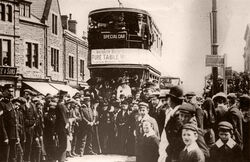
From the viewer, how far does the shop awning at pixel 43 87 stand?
1395 centimetres

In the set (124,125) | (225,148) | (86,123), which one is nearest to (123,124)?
(124,125)

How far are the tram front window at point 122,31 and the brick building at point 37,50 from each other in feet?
16.9

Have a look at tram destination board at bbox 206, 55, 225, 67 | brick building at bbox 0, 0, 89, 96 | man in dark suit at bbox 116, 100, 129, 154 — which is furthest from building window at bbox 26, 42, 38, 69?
tram destination board at bbox 206, 55, 225, 67

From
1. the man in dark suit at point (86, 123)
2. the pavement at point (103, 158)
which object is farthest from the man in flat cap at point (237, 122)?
the man in dark suit at point (86, 123)

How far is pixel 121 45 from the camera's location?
30.9ft

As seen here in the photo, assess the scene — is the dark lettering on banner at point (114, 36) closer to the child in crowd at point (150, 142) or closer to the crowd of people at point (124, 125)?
the crowd of people at point (124, 125)

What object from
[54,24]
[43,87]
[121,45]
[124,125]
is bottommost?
[124,125]

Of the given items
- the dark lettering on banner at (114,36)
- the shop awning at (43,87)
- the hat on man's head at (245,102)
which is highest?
the dark lettering on banner at (114,36)

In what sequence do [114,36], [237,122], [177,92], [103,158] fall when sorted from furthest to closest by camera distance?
[114,36] → [103,158] → [237,122] → [177,92]

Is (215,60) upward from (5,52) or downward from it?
downward

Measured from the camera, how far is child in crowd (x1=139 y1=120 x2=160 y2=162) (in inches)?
193

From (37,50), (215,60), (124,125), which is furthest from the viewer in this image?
(37,50)

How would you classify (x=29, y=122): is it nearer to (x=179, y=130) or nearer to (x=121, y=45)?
(x=121, y=45)

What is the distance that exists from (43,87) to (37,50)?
2128 millimetres
